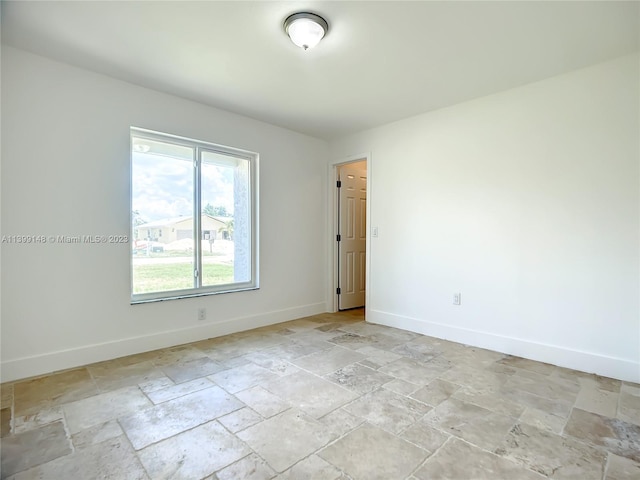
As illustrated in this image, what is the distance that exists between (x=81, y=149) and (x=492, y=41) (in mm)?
3365

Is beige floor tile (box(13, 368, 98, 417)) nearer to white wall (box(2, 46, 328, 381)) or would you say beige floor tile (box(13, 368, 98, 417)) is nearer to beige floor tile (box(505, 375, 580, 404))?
white wall (box(2, 46, 328, 381))

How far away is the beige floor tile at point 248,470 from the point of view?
149 centimetres

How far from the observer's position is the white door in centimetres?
489

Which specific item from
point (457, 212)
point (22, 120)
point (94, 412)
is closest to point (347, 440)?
point (94, 412)

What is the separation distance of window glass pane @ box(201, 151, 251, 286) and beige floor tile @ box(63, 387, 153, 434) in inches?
58.8

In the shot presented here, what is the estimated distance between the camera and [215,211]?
372 cm

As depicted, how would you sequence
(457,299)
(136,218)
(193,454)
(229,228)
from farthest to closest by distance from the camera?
1. (229,228)
2. (457,299)
3. (136,218)
4. (193,454)

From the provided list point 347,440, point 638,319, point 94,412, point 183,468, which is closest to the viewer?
point 183,468

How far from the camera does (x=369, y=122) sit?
4.02 m

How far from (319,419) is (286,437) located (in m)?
0.26

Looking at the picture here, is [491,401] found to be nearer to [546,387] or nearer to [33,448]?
[546,387]

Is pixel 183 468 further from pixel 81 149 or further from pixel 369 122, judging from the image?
pixel 369 122

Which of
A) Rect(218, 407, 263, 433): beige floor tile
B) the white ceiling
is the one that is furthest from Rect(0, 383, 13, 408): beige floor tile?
the white ceiling

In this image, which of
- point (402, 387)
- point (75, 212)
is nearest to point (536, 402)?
point (402, 387)
